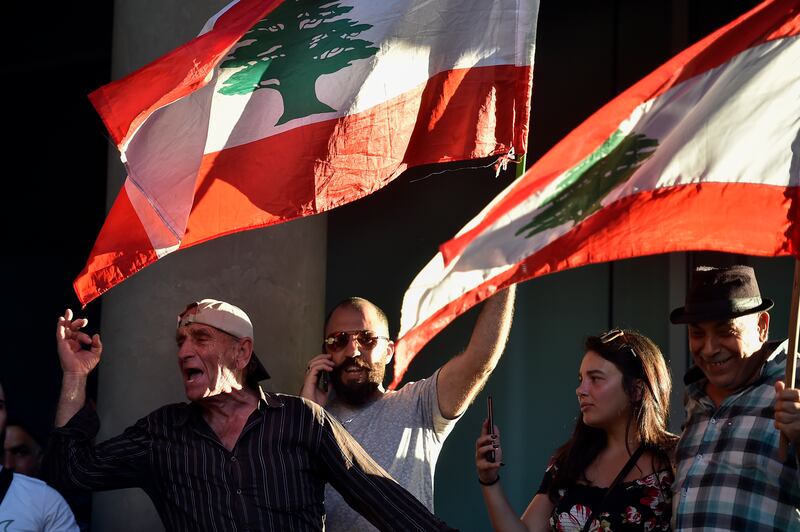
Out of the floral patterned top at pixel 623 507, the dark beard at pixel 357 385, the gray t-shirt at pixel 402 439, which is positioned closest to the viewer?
the floral patterned top at pixel 623 507

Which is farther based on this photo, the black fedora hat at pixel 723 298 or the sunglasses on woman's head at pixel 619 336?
the sunglasses on woman's head at pixel 619 336

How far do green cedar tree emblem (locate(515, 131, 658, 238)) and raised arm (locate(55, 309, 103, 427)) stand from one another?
70.1 inches

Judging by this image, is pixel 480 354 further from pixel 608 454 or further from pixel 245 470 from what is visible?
pixel 245 470

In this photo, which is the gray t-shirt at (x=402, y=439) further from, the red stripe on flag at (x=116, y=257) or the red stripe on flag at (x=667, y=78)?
the red stripe on flag at (x=667, y=78)

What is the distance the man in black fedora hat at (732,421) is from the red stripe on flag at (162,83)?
1815 millimetres

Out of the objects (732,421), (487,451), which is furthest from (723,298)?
(487,451)

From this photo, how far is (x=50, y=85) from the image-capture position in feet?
33.2

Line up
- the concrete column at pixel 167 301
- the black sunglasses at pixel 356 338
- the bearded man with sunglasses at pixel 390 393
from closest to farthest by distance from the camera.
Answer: the bearded man with sunglasses at pixel 390 393 → the black sunglasses at pixel 356 338 → the concrete column at pixel 167 301

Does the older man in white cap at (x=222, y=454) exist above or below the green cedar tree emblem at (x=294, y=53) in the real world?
below

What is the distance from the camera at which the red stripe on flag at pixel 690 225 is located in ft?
11.7

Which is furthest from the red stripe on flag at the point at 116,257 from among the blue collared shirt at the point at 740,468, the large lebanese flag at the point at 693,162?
the blue collared shirt at the point at 740,468

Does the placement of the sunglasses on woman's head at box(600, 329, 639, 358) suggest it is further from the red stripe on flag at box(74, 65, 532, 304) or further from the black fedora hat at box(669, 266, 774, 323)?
the red stripe on flag at box(74, 65, 532, 304)

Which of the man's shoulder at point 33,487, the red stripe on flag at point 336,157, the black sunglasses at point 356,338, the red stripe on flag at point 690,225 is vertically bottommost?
the man's shoulder at point 33,487

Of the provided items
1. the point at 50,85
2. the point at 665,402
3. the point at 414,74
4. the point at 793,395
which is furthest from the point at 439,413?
the point at 50,85
